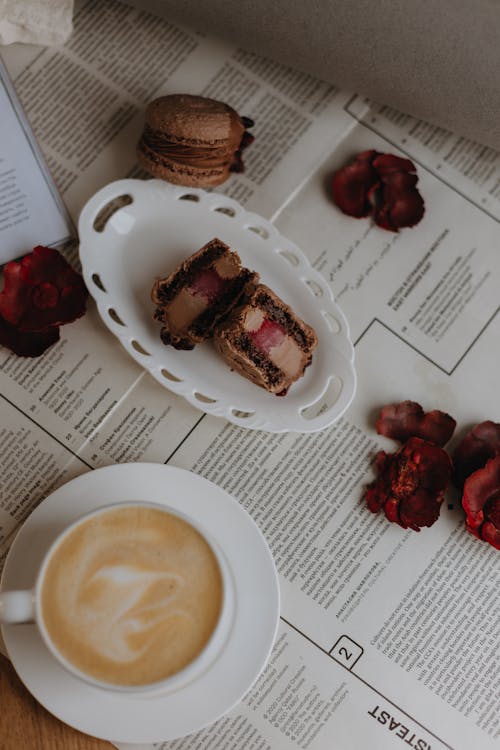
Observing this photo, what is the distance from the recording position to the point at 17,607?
71cm

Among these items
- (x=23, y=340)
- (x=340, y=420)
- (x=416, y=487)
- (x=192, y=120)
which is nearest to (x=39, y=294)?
(x=23, y=340)

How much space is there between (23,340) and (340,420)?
0.41 m

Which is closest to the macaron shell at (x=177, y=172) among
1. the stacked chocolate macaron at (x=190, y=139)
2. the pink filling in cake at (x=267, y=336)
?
the stacked chocolate macaron at (x=190, y=139)

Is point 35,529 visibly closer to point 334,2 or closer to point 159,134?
point 159,134

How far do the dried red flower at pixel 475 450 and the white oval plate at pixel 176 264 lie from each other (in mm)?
165

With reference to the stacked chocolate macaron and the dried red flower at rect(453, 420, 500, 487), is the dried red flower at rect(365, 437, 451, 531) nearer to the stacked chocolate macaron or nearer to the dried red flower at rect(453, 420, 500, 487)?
the dried red flower at rect(453, 420, 500, 487)

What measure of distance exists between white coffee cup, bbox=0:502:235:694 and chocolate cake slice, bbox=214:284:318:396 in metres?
0.20

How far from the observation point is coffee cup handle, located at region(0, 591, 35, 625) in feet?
2.32

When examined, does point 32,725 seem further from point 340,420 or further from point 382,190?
point 382,190

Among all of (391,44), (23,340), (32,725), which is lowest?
(32,725)

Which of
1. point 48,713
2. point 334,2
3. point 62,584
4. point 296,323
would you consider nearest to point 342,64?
point 334,2

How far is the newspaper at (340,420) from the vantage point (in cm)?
87

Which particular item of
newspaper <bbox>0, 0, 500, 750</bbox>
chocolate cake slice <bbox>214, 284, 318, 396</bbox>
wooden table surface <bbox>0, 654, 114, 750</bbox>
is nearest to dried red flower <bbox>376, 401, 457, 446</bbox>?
newspaper <bbox>0, 0, 500, 750</bbox>

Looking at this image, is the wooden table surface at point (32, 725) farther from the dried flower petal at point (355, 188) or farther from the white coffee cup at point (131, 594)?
the dried flower petal at point (355, 188)
